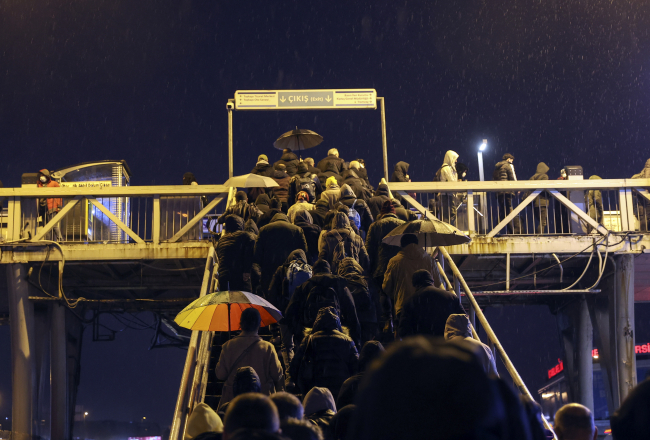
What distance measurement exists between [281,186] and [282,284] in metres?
5.53

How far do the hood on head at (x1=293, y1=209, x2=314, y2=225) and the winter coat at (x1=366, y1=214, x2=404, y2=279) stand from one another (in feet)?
3.46

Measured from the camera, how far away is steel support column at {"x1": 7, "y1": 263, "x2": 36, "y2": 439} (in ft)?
45.0

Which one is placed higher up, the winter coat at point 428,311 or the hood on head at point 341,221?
the hood on head at point 341,221

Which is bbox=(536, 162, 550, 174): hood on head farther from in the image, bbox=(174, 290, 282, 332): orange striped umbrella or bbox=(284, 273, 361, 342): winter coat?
bbox=(174, 290, 282, 332): orange striped umbrella

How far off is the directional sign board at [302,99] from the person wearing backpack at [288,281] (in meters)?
7.92

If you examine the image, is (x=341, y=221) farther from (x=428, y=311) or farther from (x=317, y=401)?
(x=317, y=401)

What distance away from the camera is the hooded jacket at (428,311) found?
682 cm

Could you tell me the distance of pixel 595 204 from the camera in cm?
1459

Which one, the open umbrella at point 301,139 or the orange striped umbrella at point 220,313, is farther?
the open umbrella at point 301,139

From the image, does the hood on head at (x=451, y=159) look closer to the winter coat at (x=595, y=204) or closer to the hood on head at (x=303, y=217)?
the winter coat at (x=595, y=204)

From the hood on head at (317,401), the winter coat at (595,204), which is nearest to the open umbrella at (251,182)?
the winter coat at (595,204)

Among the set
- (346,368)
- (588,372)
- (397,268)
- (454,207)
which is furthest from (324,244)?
(588,372)

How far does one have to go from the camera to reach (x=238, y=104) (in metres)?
16.1

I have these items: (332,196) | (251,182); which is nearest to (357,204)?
(332,196)
